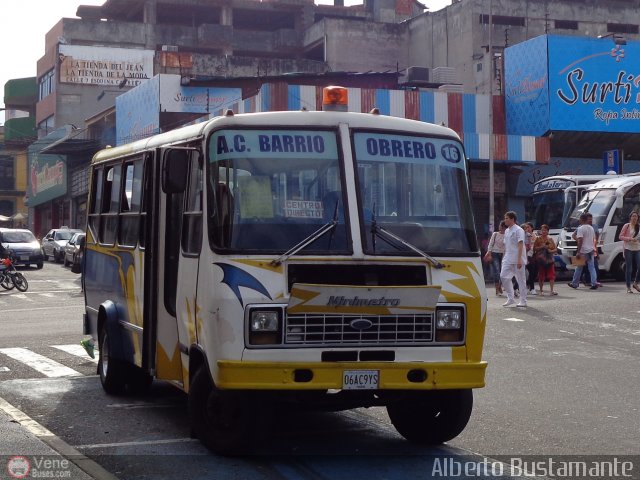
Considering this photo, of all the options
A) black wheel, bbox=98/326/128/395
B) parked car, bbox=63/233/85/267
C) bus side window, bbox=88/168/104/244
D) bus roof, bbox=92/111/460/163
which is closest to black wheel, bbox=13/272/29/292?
parked car, bbox=63/233/85/267

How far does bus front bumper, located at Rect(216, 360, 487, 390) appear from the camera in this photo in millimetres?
7336

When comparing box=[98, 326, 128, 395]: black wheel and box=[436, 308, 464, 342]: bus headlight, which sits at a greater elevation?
box=[436, 308, 464, 342]: bus headlight

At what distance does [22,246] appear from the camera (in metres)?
41.2

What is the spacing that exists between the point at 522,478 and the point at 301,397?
63.8 inches

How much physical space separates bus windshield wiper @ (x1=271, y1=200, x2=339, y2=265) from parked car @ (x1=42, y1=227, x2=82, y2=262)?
39.2m

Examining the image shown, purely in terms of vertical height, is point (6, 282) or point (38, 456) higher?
point (6, 282)

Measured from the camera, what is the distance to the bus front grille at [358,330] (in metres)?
7.48

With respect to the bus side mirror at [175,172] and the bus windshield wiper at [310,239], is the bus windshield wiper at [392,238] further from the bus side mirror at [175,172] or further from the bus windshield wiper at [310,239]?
the bus side mirror at [175,172]

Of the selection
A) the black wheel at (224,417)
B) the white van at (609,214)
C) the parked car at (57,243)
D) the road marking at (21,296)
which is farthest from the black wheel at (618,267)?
the parked car at (57,243)

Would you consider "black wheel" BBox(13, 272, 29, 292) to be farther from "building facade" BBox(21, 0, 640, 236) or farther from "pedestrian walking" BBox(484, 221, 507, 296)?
"building facade" BBox(21, 0, 640, 236)

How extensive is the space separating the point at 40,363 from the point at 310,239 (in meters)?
6.63

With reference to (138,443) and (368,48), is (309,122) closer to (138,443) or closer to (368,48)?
(138,443)

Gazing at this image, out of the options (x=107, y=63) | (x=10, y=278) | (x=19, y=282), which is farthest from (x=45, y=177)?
(x=19, y=282)

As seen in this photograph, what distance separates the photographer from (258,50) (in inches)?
2943
